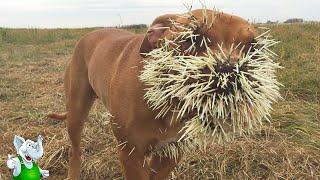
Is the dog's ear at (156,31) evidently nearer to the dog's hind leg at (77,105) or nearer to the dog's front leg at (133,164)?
the dog's front leg at (133,164)

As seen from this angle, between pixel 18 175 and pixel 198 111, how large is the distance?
4.51 ft

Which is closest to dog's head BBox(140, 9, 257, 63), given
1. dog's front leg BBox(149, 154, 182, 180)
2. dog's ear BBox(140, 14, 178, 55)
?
dog's ear BBox(140, 14, 178, 55)

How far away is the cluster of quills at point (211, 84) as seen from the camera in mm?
2271

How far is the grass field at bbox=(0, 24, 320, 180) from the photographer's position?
4.50m

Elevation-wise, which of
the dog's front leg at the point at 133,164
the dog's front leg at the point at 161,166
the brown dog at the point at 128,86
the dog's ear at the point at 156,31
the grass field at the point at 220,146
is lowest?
the grass field at the point at 220,146

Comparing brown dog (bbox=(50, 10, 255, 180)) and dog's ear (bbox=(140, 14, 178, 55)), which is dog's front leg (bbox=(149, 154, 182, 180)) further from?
dog's ear (bbox=(140, 14, 178, 55))

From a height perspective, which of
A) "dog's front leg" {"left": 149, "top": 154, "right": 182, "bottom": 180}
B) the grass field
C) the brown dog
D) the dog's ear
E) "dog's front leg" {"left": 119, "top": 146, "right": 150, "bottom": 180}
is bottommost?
the grass field

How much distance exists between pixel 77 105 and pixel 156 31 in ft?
7.22

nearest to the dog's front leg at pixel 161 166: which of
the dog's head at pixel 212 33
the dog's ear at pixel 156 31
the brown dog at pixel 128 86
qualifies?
the brown dog at pixel 128 86

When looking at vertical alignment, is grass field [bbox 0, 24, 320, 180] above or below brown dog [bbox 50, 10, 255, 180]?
below

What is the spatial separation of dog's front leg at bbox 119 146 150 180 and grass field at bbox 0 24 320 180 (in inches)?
42.5

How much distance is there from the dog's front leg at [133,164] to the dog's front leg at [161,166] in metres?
0.28

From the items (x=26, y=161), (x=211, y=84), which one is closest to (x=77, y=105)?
(x=26, y=161)

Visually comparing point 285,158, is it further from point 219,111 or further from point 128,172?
point 219,111
